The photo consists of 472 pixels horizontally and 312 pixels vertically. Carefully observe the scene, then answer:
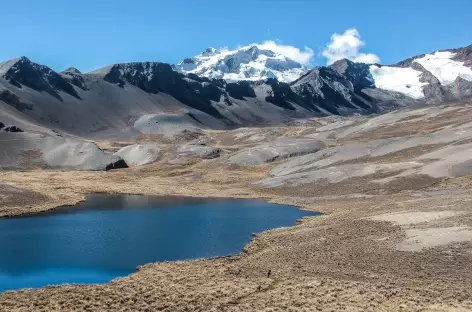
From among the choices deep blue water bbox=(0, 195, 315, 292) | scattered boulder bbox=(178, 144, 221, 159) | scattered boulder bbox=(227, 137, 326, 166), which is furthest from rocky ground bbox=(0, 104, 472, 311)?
scattered boulder bbox=(178, 144, 221, 159)

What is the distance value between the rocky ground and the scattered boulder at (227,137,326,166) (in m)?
19.2

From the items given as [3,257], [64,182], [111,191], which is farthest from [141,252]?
[64,182]

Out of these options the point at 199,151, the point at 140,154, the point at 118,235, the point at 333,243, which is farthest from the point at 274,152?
the point at 333,243

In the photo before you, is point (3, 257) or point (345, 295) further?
point (3, 257)

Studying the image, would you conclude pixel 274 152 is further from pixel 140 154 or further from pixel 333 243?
pixel 333 243

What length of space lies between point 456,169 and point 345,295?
200 ft

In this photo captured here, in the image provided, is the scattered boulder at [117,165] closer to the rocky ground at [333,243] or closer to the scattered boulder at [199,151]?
the scattered boulder at [199,151]

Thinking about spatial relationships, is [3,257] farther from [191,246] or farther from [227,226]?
[227,226]

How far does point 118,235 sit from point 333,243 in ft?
85.9

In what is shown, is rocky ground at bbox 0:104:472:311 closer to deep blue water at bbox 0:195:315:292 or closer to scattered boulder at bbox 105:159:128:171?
deep blue water at bbox 0:195:315:292

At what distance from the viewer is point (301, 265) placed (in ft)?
128

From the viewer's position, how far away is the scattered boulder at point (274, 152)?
134625mm

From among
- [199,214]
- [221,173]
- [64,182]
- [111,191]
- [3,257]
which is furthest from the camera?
[221,173]

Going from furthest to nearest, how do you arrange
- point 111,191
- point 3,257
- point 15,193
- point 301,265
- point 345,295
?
point 111,191, point 15,193, point 3,257, point 301,265, point 345,295
